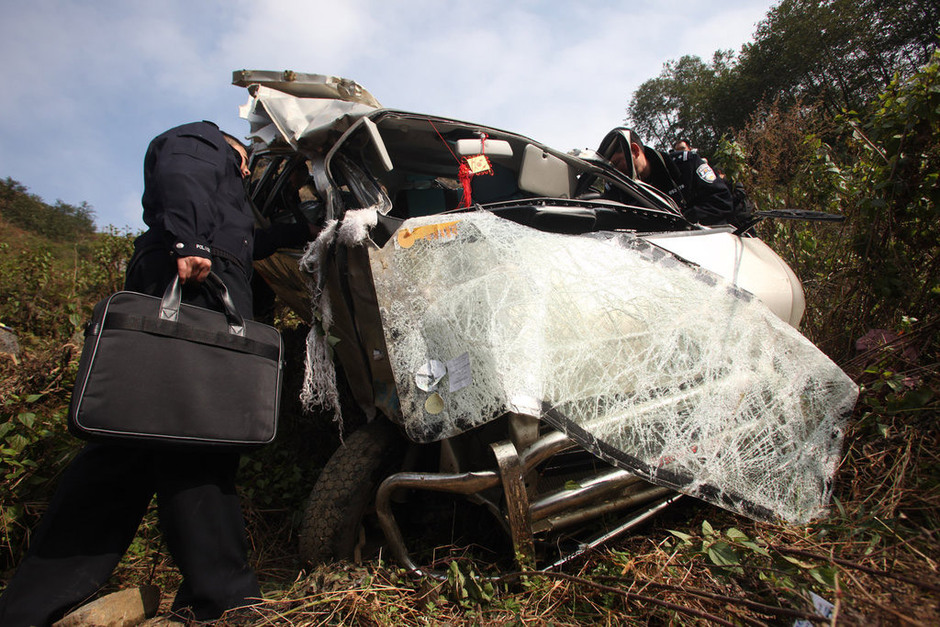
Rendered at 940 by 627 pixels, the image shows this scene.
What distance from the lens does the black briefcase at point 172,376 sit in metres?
1.26

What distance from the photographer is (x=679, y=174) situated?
149 inches

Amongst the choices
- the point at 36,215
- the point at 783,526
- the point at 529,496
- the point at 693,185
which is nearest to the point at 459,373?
the point at 529,496

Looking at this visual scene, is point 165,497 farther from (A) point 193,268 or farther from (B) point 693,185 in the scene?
(B) point 693,185

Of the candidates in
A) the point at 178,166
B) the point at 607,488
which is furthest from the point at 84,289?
the point at 607,488

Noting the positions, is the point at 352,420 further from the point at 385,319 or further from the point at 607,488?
the point at 607,488

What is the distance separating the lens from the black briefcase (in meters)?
1.26

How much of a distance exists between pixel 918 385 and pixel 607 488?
4.71ft

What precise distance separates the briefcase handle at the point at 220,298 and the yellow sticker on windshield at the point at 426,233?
1.99 ft

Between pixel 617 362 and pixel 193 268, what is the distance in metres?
1.40

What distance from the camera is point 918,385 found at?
1853 mm

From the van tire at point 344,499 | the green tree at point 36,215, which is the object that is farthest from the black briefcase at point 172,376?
the green tree at point 36,215

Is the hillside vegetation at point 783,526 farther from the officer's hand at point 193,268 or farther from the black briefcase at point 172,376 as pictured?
the officer's hand at point 193,268

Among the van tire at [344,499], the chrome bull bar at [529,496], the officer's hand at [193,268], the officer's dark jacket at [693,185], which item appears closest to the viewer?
the chrome bull bar at [529,496]

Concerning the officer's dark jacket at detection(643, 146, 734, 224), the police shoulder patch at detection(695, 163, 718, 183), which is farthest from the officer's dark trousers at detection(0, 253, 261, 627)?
the police shoulder patch at detection(695, 163, 718, 183)
